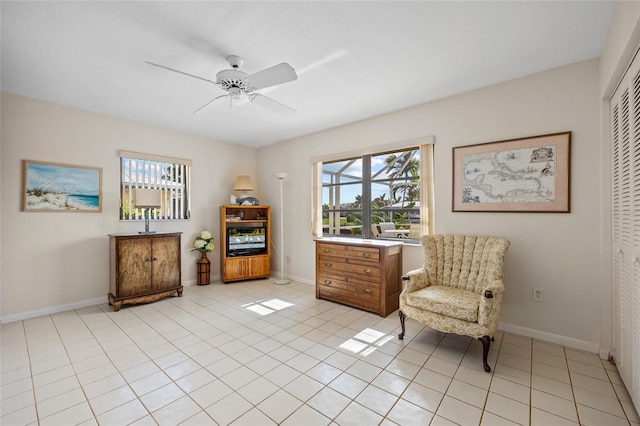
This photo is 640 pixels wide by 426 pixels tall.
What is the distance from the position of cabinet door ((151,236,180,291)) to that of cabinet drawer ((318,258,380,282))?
7.12 feet

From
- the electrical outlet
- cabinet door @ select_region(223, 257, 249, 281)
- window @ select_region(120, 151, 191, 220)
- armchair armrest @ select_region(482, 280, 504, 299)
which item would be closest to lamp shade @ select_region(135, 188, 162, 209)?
window @ select_region(120, 151, 191, 220)

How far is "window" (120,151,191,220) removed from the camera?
13.6ft

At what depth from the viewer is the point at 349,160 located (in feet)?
Result: 14.8

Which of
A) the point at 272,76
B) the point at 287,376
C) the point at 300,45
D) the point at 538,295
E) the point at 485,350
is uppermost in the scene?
the point at 300,45

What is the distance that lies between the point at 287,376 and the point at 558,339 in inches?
102

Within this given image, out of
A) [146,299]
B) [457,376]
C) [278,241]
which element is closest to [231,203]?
[278,241]

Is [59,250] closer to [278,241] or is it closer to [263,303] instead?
[263,303]

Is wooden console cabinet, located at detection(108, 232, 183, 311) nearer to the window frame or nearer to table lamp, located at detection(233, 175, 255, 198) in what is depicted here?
table lamp, located at detection(233, 175, 255, 198)

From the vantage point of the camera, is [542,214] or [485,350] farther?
[542,214]

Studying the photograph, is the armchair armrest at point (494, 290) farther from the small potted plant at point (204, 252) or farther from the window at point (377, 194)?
the small potted plant at point (204, 252)

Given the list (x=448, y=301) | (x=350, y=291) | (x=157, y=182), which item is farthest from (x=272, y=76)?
(x=157, y=182)

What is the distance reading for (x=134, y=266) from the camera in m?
3.72

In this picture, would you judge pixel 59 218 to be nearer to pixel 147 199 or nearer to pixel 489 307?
pixel 147 199

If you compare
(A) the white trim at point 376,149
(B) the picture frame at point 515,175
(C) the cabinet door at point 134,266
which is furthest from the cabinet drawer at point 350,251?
(C) the cabinet door at point 134,266
